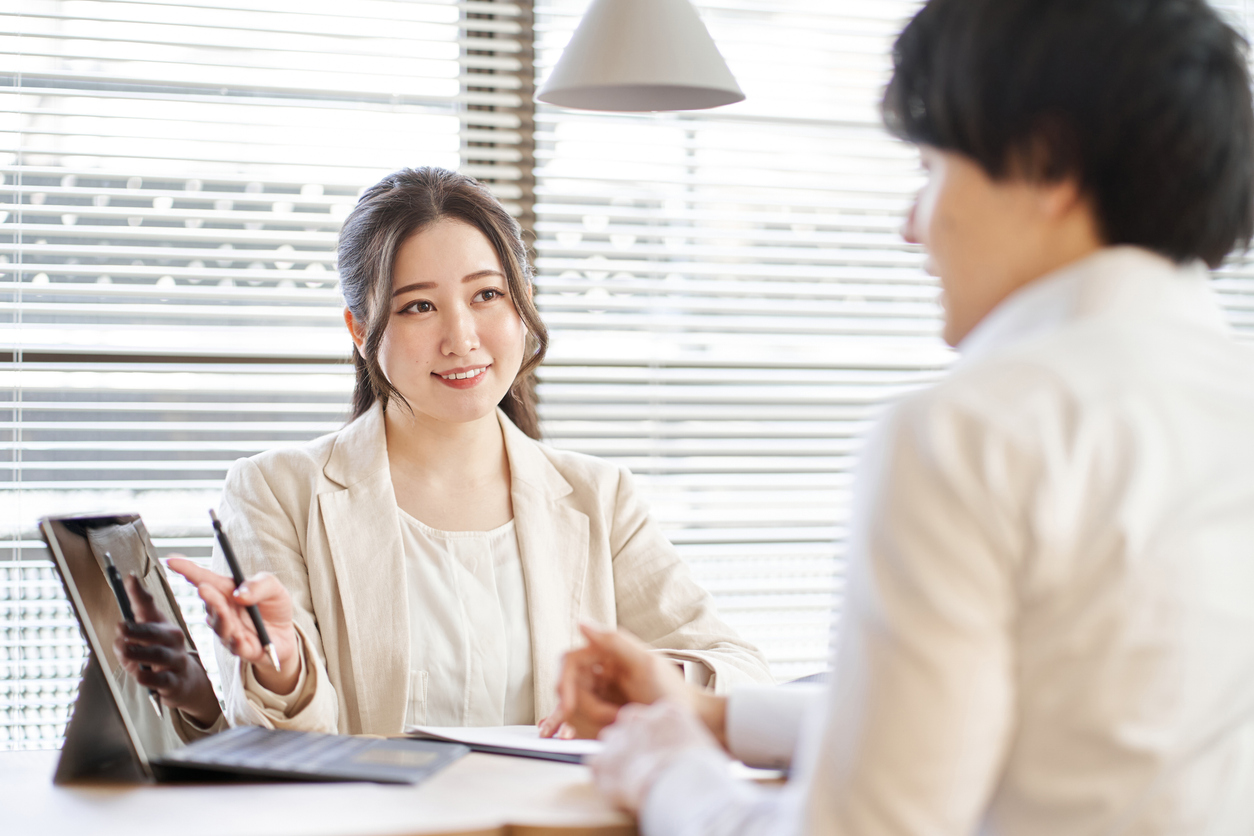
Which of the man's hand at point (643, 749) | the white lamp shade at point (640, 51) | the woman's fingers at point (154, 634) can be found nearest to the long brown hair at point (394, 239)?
the white lamp shade at point (640, 51)

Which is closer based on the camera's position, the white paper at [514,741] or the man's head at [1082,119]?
the man's head at [1082,119]

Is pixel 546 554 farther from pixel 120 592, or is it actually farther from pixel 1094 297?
pixel 1094 297

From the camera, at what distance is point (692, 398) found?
3.05 metres

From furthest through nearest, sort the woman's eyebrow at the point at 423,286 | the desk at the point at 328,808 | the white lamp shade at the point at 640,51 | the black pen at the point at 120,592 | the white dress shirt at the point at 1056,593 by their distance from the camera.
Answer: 1. the woman's eyebrow at the point at 423,286
2. the white lamp shade at the point at 640,51
3. the black pen at the point at 120,592
4. the desk at the point at 328,808
5. the white dress shirt at the point at 1056,593

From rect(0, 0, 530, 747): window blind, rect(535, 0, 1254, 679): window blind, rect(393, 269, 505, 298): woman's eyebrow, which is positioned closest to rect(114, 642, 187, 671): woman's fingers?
rect(393, 269, 505, 298): woman's eyebrow

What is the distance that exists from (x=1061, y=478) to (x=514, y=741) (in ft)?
2.77

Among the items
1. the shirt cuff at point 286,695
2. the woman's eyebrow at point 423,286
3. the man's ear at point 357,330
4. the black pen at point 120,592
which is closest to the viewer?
the black pen at point 120,592

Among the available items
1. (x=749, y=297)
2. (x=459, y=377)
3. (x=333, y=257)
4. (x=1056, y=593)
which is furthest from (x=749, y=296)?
(x=1056, y=593)

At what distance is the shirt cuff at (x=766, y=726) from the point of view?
115cm

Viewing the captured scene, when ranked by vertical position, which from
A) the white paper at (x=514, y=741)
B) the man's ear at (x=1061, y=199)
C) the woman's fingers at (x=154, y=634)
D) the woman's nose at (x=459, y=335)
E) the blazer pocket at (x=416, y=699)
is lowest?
the blazer pocket at (x=416, y=699)

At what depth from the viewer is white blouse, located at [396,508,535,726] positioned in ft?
6.18

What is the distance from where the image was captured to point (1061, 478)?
658 millimetres

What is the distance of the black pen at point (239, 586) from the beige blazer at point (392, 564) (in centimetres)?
31

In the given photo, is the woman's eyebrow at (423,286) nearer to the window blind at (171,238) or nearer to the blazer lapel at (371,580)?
the blazer lapel at (371,580)
